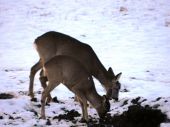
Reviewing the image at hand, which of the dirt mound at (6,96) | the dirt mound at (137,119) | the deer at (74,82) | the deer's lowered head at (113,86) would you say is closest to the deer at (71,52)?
the deer's lowered head at (113,86)

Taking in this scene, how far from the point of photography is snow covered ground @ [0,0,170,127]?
14008mm

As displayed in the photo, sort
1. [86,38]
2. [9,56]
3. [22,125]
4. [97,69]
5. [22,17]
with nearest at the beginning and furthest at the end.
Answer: [22,125], [97,69], [9,56], [86,38], [22,17]

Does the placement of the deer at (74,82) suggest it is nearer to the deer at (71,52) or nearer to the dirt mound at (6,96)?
the deer at (71,52)

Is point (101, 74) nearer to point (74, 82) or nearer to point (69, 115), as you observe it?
point (74, 82)

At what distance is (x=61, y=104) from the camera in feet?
38.4

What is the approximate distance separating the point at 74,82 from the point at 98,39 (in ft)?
50.0

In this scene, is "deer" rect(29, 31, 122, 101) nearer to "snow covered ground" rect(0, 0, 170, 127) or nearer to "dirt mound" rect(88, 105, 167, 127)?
"snow covered ground" rect(0, 0, 170, 127)

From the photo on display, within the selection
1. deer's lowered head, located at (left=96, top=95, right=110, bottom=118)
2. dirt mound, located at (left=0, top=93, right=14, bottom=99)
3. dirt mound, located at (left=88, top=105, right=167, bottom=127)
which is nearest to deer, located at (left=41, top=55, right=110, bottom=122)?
deer's lowered head, located at (left=96, top=95, right=110, bottom=118)

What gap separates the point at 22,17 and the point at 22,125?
20.4m

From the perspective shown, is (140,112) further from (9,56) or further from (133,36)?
(133,36)

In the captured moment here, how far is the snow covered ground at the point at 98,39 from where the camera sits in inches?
551

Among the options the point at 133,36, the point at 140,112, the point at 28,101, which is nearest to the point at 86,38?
the point at 133,36

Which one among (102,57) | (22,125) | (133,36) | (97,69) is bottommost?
(22,125)

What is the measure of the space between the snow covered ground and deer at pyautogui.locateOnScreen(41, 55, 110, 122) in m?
0.77
